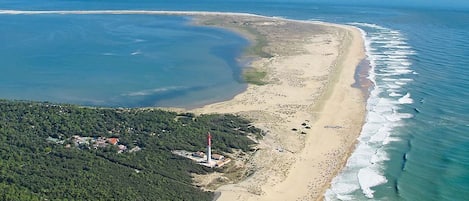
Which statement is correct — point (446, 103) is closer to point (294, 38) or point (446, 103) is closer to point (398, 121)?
point (398, 121)

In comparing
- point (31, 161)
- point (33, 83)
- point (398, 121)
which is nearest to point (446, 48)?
point (398, 121)

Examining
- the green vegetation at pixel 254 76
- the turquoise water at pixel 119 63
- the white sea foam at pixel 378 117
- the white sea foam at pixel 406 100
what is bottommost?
the turquoise water at pixel 119 63

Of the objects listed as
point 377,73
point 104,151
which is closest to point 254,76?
point 377,73

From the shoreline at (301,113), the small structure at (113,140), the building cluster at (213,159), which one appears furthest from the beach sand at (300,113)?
the small structure at (113,140)

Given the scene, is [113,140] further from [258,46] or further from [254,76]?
[258,46]

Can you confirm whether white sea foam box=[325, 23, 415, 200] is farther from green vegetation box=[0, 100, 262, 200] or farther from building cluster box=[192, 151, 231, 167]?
green vegetation box=[0, 100, 262, 200]

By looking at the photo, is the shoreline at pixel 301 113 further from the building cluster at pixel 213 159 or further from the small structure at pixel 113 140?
the small structure at pixel 113 140

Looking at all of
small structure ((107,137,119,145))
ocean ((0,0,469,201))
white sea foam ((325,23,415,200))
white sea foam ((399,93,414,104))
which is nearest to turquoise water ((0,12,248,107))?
ocean ((0,0,469,201))
